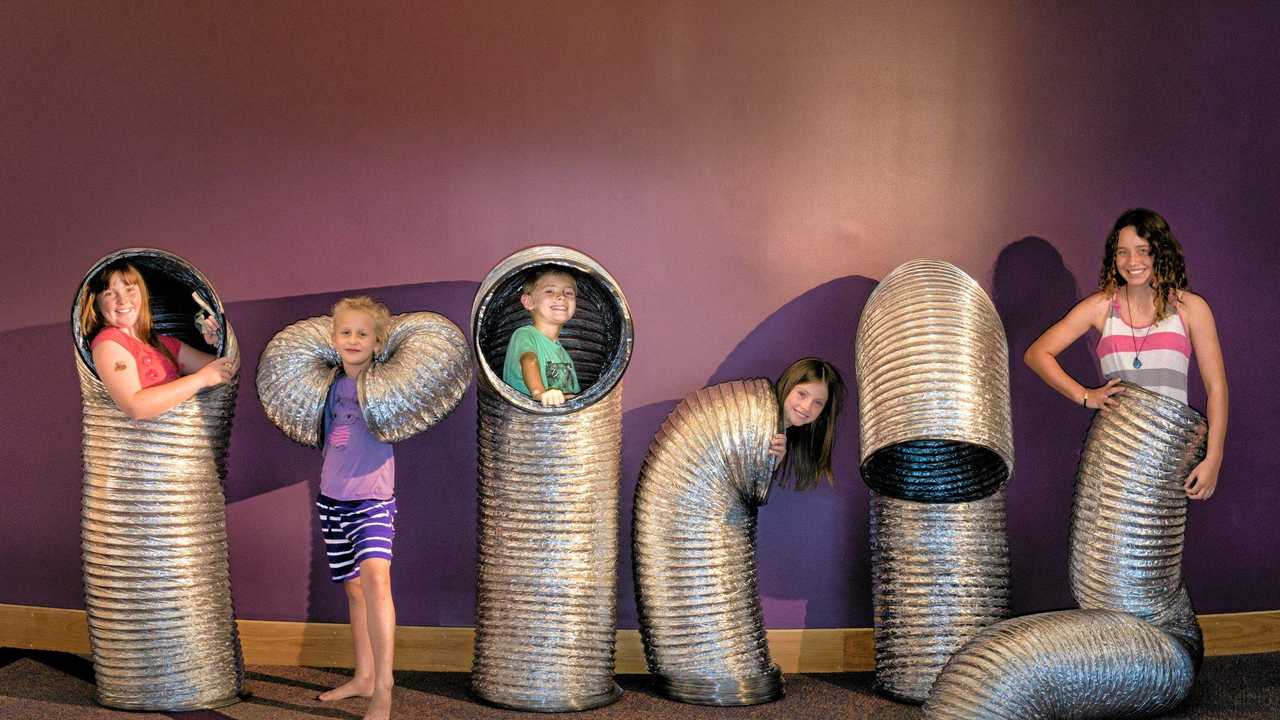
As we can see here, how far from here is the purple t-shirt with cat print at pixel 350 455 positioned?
3475 mm

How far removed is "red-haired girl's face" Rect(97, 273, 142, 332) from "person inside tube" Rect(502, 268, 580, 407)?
1125mm

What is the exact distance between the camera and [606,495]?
3.54m

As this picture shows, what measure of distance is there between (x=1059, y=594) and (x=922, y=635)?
2.55 ft

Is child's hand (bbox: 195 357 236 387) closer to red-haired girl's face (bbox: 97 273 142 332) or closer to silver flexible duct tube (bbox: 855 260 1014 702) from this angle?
red-haired girl's face (bbox: 97 273 142 332)

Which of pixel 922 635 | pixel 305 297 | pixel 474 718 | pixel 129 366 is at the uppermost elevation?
pixel 305 297

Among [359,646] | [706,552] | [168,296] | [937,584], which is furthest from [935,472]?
[168,296]

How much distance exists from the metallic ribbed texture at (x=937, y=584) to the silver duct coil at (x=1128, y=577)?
266 mm

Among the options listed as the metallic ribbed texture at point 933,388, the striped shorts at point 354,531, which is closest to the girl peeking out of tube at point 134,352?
the striped shorts at point 354,531

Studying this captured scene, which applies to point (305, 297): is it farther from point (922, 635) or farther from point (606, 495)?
point (922, 635)

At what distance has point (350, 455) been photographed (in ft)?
11.5

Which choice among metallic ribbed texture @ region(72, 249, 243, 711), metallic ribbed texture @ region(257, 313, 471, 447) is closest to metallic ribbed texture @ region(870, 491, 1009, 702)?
metallic ribbed texture @ region(257, 313, 471, 447)

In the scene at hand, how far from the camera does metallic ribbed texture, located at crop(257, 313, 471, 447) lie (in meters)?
3.31

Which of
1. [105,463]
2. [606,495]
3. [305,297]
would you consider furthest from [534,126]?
[105,463]

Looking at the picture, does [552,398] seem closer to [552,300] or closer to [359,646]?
[552,300]
